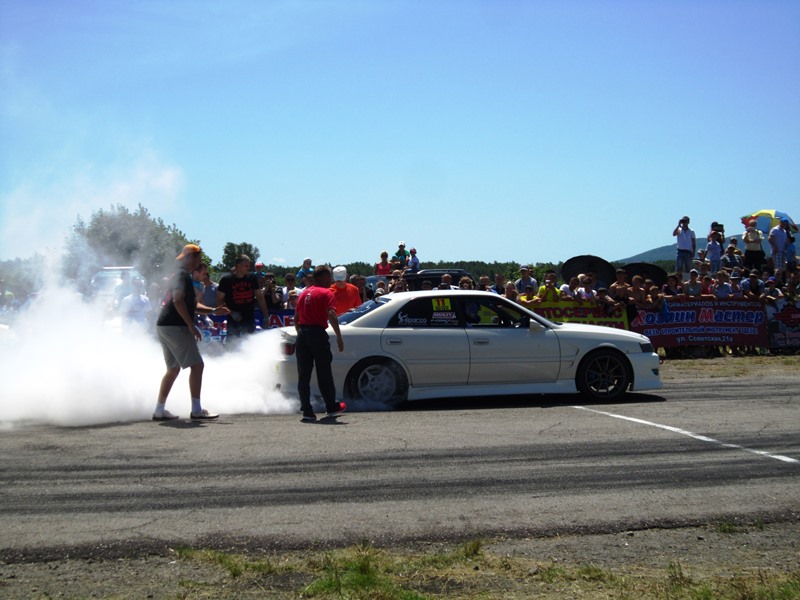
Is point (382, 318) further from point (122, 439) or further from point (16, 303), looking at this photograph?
point (16, 303)

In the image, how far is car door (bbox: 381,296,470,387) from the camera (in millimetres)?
10531

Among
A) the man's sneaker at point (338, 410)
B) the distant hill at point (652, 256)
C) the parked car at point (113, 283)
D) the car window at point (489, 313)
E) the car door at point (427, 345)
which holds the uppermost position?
the distant hill at point (652, 256)

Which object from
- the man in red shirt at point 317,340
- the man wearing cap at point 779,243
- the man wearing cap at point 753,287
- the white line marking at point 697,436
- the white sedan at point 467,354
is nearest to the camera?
the white line marking at point 697,436

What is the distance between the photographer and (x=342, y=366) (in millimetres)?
10453

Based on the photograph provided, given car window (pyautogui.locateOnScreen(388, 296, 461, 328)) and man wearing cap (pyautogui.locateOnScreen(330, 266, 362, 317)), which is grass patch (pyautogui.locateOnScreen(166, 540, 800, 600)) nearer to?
car window (pyautogui.locateOnScreen(388, 296, 461, 328))

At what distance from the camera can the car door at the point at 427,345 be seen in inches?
415

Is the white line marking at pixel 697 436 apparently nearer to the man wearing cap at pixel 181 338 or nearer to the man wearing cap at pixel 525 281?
the man wearing cap at pixel 181 338

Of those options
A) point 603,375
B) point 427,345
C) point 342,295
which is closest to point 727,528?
point 427,345

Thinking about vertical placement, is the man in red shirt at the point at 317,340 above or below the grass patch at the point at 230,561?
above

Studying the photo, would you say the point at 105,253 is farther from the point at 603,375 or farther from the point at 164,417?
the point at 603,375

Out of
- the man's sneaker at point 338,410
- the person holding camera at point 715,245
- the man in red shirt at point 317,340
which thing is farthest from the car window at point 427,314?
the person holding camera at point 715,245

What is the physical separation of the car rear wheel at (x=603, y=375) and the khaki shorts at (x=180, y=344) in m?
4.98

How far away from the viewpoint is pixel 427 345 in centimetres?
1057

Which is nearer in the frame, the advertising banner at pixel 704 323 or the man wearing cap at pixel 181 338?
the man wearing cap at pixel 181 338
